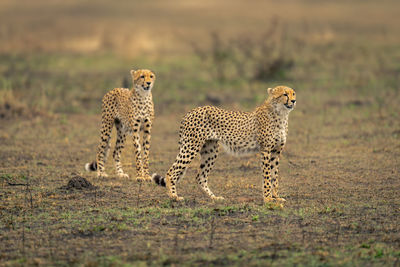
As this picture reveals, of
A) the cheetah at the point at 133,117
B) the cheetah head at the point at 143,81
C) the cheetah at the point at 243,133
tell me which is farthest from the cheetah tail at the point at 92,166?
the cheetah at the point at 243,133

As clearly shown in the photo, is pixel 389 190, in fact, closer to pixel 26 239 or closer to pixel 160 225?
pixel 160 225

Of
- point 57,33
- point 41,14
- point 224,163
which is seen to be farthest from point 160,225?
Answer: point 41,14

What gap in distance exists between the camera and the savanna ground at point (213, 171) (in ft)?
18.4

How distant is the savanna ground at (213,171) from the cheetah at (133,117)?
0.32 metres

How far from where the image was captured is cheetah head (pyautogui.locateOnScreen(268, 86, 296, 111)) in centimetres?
710

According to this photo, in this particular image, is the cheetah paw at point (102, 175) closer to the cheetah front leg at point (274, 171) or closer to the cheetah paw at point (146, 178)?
the cheetah paw at point (146, 178)

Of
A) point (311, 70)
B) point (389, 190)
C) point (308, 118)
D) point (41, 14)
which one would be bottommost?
point (389, 190)

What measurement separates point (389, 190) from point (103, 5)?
3740 centimetres

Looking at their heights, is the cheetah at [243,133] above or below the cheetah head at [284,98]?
below

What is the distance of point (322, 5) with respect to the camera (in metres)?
39.6

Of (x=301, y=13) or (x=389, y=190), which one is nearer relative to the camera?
(x=389, y=190)

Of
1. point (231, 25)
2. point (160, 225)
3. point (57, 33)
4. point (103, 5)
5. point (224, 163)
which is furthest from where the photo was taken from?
point (103, 5)

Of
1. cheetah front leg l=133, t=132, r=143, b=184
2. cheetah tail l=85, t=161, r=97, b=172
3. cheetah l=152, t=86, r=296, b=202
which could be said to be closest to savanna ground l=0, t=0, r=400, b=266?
cheetah front leg l=133, t=132, r=143, b=184

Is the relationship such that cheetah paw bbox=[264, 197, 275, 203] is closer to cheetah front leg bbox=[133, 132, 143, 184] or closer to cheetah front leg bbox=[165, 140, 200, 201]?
cheetah front leg bbox=[165, 140, 200, 201]
